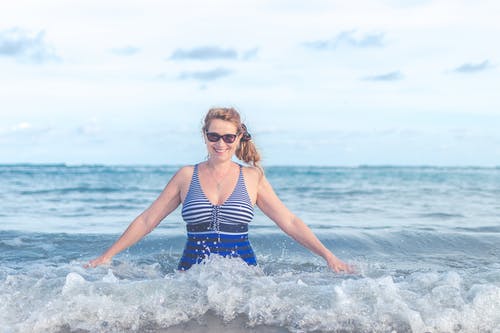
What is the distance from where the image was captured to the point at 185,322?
490cm

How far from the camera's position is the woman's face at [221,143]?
584 cm

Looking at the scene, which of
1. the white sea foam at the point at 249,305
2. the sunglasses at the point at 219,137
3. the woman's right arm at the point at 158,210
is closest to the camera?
the white sea foam at the point at 249,305

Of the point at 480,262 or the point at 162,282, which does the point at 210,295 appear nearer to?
the point at 162,282

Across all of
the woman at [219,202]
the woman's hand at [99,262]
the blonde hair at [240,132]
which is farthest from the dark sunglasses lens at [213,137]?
the woman's hand at [99,262]

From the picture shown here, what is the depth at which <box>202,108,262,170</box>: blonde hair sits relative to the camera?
5.88m

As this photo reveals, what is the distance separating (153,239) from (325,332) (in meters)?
6.33

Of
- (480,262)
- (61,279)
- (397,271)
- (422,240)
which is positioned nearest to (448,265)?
(480,262)

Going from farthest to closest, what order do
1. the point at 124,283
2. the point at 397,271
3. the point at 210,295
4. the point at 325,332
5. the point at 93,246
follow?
the point at 93,246 → the point at 397,271 → the point at 124,283 → the point at 210,295 → the point at 325,332

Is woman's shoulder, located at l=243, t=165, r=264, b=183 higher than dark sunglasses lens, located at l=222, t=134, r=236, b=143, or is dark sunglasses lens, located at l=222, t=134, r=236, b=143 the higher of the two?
dark sunglasses lens, located at l=222, t=134, r=236, b=143

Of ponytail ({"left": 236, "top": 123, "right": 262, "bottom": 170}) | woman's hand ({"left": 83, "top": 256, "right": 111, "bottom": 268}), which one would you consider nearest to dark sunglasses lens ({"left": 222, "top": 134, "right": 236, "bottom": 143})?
ponytail ({"left": 236, "top": 123, "right": 262, "bottom": 170})

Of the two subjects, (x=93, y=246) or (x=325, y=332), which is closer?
(x=325, y=332)

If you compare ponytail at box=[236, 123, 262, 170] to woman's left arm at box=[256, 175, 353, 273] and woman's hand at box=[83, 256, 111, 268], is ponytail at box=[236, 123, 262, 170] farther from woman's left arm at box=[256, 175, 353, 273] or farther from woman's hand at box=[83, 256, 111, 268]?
woman's hand at box=[83, 256, 111, 268]

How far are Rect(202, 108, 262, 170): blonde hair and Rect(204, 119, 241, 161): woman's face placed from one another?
0.05 m

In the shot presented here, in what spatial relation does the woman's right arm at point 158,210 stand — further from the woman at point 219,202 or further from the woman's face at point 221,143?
the woman's face at point 221,143
